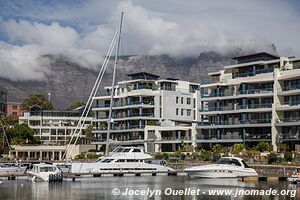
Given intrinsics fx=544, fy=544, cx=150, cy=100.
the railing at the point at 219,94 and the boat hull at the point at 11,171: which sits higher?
the railing at the point at 219,94

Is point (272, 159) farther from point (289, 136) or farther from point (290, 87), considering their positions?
point (290, 87)

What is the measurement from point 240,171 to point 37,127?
8462 cm

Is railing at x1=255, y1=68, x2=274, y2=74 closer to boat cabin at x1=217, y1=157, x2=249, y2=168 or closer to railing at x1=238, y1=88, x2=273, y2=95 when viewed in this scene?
railing at x1=238, y1=88, x2=273, y2=95

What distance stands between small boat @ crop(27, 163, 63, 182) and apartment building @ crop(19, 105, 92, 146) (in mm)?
72952

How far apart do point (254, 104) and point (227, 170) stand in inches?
1245

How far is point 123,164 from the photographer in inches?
2714

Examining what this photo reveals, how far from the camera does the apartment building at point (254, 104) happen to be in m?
83.1

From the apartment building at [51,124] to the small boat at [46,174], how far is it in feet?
239

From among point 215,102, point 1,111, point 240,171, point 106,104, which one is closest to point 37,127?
point 1,111

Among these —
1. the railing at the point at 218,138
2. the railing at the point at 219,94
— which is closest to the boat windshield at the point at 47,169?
the railing at the point at 218,138

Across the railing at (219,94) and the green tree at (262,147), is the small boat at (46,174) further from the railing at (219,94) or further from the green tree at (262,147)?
the railing at (219,94)

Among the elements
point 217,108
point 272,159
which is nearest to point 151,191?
point 272,159

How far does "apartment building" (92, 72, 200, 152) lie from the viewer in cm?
10181

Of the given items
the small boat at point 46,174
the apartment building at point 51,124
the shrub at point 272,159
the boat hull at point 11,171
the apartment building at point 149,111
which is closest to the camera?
the small boat at point 46,174
